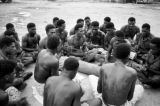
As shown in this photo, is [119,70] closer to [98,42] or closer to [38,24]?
[98,42]

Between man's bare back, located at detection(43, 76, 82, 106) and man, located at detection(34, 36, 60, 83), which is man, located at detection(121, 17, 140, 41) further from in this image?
man's bare back, located at detection(43, 76, 82, 106)

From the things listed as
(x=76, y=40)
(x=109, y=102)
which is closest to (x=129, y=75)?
(x=109, y=102)

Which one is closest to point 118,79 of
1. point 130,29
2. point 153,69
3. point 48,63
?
point 48,63

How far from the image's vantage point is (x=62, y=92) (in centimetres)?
322

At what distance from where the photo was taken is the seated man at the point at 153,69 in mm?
5780

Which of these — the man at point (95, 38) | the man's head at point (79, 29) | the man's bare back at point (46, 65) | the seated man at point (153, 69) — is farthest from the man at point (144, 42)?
the man's bare back at point (46, 65)

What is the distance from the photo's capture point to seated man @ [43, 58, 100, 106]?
10.6 feet

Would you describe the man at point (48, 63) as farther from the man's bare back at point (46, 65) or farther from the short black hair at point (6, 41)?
the short black hair at point (6, 41)

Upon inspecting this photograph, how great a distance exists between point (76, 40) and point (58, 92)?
4.45 m

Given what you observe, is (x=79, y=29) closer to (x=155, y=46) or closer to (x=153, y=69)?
(x=155, y=46)

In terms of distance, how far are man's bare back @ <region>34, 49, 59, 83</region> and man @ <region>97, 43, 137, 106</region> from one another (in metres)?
1.10

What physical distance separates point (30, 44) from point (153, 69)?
13.9 ft

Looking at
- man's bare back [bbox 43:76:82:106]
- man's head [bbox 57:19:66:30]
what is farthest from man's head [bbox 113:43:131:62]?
man's head [bbox 57:19:66:30]

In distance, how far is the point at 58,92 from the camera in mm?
3236
